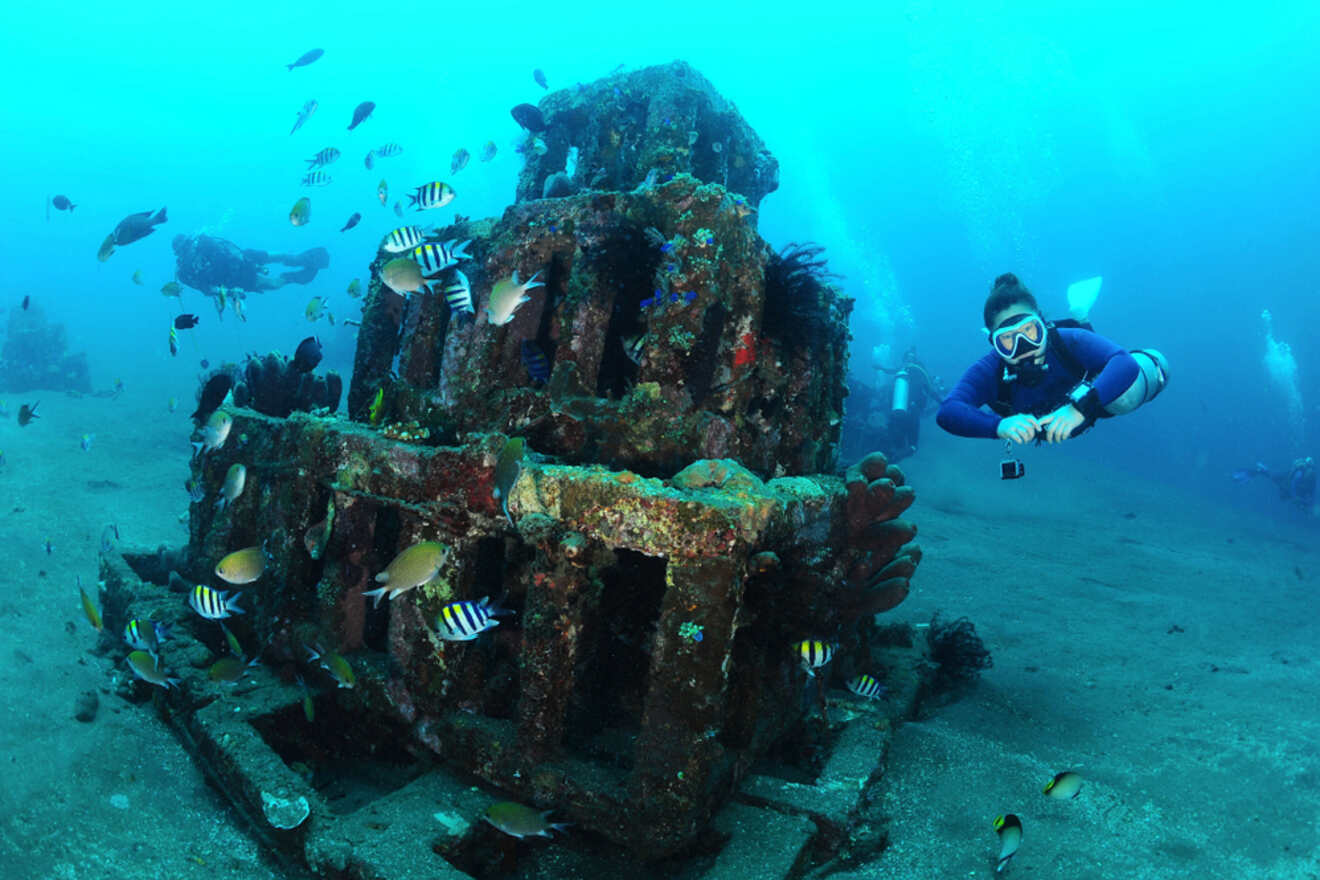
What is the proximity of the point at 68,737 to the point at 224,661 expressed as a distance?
3.36ft

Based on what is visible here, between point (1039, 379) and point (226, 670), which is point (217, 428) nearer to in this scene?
point (226, 670)

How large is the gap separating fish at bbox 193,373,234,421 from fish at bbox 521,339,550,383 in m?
→ 3.95

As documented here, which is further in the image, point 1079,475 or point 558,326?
point 1079,475

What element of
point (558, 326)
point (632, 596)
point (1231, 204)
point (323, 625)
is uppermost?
point (1231, 204)

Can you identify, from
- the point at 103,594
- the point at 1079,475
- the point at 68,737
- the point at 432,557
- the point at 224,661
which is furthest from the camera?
the point at 1079,475

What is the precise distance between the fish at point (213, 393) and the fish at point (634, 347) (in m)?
4.46

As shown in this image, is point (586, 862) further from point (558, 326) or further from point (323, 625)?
point (558, 326)

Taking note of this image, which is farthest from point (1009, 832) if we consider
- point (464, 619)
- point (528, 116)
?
point (528, 116)

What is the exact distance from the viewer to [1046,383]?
453 centimetres

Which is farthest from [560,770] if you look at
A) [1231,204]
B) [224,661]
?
[1231,204]

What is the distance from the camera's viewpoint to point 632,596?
4.74 metres

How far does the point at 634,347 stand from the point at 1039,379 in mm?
3021

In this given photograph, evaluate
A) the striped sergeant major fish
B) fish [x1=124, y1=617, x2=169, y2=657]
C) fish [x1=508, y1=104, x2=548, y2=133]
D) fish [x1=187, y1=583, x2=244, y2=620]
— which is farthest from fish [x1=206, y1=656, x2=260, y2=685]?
fish [x1=508, y1=104, x2=548, y2=133]

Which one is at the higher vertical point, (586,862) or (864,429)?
(864,429)
